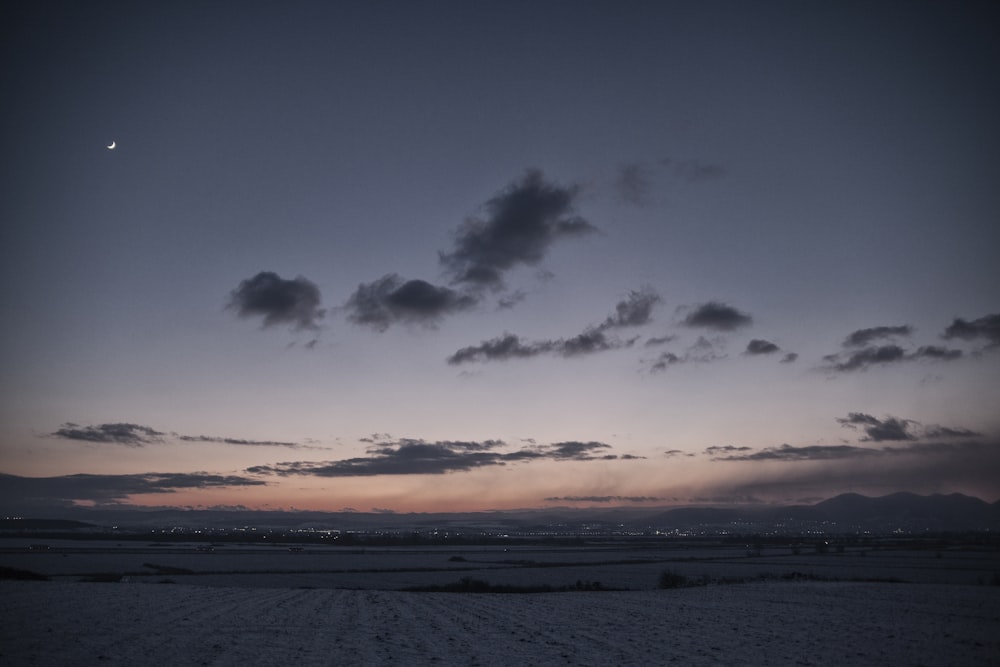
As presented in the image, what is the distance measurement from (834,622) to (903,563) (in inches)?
2314

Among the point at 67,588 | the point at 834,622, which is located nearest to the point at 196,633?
the point at 67,588

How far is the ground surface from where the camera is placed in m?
17.4

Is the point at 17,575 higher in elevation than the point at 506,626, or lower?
lower

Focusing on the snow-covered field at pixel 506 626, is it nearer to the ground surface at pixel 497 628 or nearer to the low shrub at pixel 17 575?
the ground surface at pixel 497 628

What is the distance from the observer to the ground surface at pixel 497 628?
17.4 metres

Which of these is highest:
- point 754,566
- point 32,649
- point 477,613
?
point 32,649

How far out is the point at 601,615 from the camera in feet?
90.3

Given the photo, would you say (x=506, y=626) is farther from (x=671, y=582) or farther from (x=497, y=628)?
(x=671, y=582)

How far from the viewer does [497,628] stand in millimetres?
23797

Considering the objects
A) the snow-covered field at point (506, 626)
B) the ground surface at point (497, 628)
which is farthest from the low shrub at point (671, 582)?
the ground surface at point (497, 628)

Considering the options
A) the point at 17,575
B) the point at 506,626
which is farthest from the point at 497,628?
the point at 17,575

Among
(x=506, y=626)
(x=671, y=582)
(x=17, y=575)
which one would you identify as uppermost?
(x=506, y=626)

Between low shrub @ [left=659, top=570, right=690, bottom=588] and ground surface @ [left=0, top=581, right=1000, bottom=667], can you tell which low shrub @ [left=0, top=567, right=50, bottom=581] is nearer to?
ground surface @ [left=0, top=581, right=1000, bottom=667]

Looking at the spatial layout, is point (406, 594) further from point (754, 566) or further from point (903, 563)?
point (903, 563)
